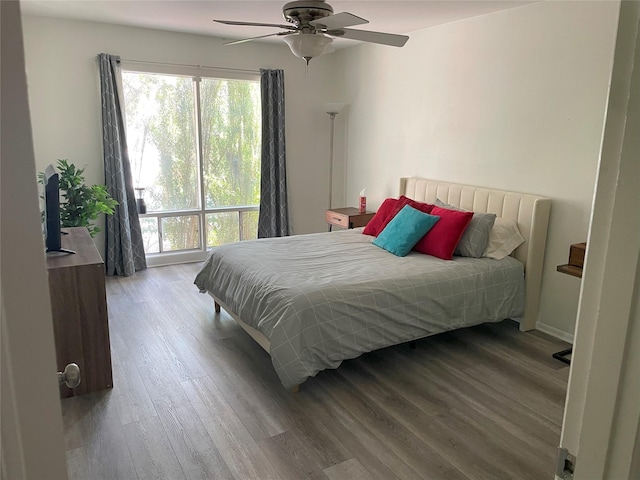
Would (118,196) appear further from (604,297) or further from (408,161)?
(604,297)

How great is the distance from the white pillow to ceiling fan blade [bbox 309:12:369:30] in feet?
6.58

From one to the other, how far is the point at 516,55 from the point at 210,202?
3.66 meters

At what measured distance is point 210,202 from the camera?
5805mm

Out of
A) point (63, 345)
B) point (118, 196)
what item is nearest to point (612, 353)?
point (63, 345)

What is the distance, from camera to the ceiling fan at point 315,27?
8.58 ft

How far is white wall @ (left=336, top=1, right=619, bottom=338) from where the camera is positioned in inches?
135

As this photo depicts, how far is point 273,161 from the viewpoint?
19.1 feet

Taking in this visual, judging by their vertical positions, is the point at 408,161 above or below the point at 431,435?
above

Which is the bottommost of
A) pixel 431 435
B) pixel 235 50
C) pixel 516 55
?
pixel 431 435

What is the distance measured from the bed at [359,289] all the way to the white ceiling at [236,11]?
4.97ft

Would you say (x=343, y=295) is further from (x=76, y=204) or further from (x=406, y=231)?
(x=76, y=204)

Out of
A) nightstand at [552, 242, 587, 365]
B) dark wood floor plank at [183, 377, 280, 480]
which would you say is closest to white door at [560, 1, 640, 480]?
dark wood floor plank at [183, 377, 280, 480]

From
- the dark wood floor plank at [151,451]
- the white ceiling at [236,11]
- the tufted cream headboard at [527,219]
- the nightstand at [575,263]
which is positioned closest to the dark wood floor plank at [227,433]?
the dark wood floor plank at [151,451]

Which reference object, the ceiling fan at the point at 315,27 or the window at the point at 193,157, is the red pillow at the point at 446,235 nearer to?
the ceiling fan at the point at 315,27
